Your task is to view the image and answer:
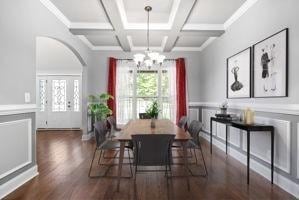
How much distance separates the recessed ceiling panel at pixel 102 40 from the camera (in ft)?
19.6

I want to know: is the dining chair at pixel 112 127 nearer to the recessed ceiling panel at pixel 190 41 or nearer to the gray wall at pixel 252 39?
the gray wall at pixel 252 39

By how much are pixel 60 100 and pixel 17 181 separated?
5.90m

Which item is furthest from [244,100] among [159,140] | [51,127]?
[51,127]

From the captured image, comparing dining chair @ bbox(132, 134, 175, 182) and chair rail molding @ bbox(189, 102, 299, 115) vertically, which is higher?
chair rail molding @ bbox(189, 102, 299, 115)

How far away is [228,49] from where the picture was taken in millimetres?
4934

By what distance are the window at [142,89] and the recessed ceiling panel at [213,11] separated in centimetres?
260

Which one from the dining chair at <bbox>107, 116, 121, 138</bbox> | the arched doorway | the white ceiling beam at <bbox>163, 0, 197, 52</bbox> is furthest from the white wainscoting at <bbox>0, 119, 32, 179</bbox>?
the arched doorway

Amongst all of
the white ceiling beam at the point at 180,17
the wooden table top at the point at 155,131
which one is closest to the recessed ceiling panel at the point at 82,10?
the white ceiling beam at the point at 180,17

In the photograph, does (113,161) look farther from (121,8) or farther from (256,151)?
(121,8)

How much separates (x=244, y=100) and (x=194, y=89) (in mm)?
3222

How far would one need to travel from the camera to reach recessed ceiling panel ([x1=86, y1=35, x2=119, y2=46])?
19.6 feet

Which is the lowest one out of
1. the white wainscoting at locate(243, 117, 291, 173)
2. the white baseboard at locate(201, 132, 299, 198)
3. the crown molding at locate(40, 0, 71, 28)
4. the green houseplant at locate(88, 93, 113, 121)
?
the white baseboard at locate(201, 132, 299, 198)

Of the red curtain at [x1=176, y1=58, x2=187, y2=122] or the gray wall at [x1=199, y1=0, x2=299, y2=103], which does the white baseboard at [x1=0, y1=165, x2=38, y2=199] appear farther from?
the red curtain at [x1=176, y1=58, x2=187, y2=122]

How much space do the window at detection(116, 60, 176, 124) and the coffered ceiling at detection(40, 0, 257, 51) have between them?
1.34 meters
